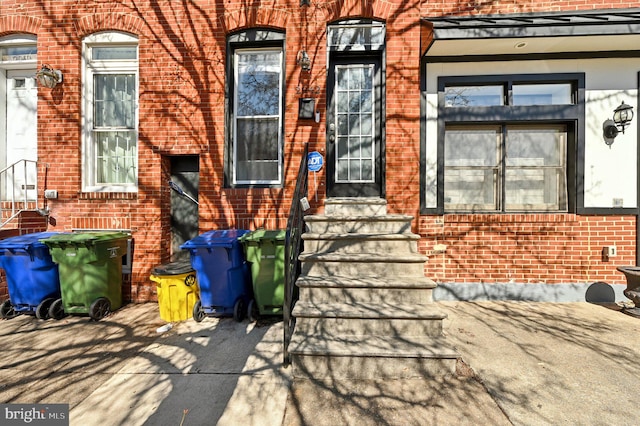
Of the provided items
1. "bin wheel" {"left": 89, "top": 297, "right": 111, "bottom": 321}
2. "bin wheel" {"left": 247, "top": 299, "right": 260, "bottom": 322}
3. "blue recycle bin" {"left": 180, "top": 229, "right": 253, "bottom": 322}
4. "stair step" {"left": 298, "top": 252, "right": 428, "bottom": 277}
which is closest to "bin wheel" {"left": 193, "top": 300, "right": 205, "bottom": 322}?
"blue recycle bin" {"left": 180, "top": 229, "right": 253, "bottom": 322}

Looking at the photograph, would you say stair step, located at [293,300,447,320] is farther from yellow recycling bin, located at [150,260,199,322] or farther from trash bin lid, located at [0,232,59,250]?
trash bin lid, located at [0,232,59,250]

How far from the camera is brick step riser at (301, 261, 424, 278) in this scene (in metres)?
3.00

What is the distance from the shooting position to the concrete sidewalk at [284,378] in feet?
6.44

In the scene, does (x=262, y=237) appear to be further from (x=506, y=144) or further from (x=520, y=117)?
(x=520, y=117)

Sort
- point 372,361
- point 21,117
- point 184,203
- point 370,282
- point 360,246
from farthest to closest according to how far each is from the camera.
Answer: point 21,117 → point 184,203 → point 360,246 → point 370,282 → point 372,361

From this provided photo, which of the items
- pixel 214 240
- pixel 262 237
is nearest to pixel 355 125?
pixel 262 237

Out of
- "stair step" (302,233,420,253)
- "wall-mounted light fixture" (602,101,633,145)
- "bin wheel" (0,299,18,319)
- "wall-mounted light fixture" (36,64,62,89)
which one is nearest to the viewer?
"stair step" (302,233,420,253)

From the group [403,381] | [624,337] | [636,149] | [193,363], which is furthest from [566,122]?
[193,363]

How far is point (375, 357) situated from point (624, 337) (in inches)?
117

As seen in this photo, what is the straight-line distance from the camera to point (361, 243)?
3.28 m

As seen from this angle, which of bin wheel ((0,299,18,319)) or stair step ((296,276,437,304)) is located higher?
stair step ((296,276,437,304))

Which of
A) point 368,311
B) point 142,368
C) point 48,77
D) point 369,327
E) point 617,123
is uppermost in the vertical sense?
point 48,77

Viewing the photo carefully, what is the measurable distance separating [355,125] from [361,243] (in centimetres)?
212

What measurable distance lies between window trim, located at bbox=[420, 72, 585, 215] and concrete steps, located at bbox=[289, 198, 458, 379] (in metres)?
1.33
